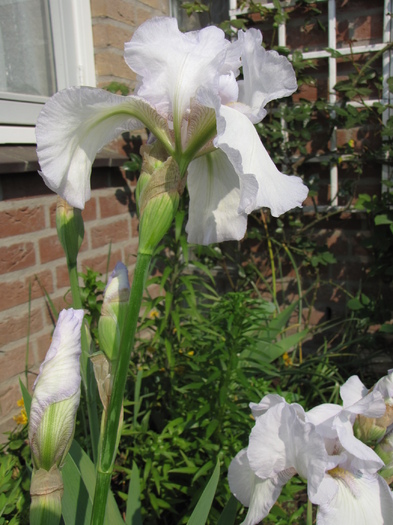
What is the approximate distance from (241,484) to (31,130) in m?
1.51

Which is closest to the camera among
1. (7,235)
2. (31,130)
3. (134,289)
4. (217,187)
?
(134,289)

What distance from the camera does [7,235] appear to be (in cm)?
165

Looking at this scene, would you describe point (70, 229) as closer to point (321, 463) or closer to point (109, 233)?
point (321, 463)

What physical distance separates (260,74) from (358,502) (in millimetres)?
525

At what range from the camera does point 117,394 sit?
0.50m

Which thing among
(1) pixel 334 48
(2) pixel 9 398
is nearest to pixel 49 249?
(2) pixel 9 398

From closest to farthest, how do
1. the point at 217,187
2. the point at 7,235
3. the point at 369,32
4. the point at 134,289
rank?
the point at 134,289
the point at 217,187
the point at 7,235
the point at 369,32

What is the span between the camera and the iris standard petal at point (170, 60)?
565 mm

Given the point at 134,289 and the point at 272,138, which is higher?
the point at 272,138

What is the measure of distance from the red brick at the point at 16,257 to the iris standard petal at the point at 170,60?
47.6 inches

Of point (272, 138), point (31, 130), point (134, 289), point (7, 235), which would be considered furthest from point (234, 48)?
point (272, 138)

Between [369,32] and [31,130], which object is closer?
[31,130]

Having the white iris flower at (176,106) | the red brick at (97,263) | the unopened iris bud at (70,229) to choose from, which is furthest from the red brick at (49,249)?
the white iris flower at (176,106)

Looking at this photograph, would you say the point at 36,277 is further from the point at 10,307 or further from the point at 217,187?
the point at 217,187
